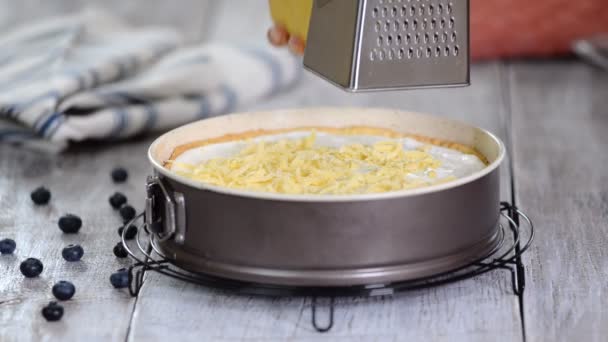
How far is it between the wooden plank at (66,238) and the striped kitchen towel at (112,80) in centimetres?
8

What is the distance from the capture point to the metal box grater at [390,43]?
4.68 ft

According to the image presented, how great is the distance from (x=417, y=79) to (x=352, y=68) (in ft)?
0.41

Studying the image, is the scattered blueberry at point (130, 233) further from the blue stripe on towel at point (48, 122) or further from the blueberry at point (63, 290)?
the blue stripe on towel at point (48, 122)

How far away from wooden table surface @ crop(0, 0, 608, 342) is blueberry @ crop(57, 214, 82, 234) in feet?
0.06

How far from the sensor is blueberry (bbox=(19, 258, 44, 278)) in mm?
1599

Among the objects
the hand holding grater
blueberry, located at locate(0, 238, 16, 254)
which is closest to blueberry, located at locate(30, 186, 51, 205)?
blueberry, located at locate(0, 238, 16, 254)

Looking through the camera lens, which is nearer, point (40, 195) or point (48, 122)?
point (40, 195)

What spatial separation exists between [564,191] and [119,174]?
1.01 m

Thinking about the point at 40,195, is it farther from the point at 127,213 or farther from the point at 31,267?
the point at 31,267

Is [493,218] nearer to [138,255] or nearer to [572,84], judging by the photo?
[138,255]

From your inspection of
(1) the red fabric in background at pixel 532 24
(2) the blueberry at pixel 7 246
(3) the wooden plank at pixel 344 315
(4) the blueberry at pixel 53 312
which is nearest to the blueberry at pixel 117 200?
(2) the blueberry at pixel 7 246

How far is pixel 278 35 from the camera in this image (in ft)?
6.31

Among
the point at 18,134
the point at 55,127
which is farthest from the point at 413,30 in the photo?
the point at 18,134

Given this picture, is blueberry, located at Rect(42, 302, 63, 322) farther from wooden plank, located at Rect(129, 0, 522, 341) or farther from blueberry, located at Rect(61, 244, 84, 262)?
blueberry, located at Rect(61, 244, 84, 262)
